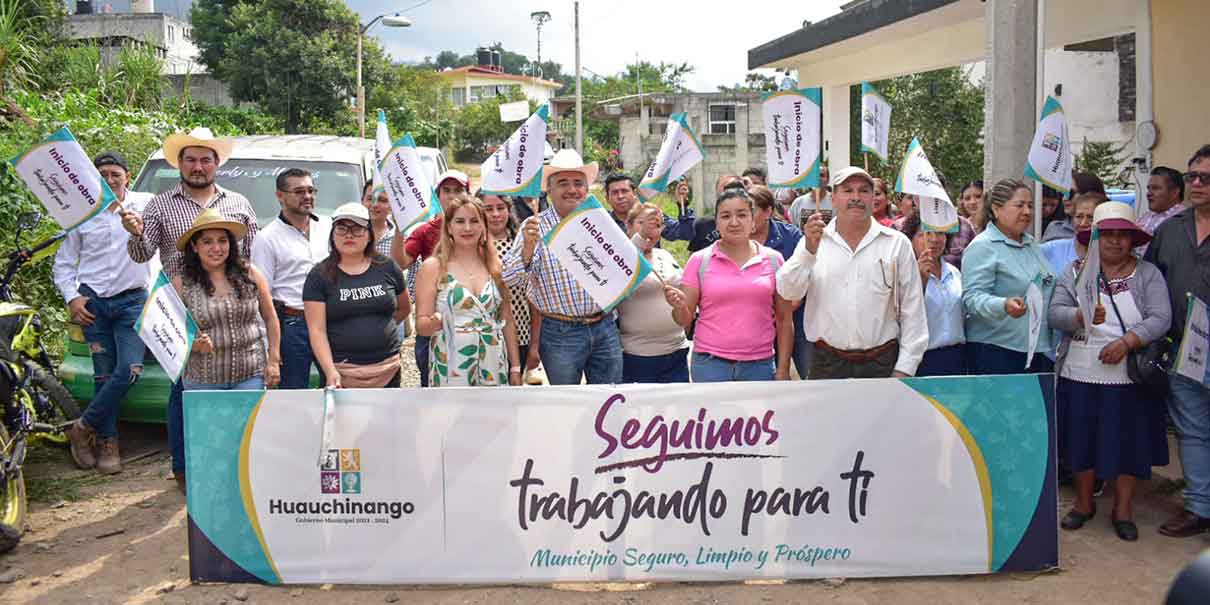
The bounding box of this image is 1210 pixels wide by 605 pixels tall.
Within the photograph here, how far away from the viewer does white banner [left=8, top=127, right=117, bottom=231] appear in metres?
5.81

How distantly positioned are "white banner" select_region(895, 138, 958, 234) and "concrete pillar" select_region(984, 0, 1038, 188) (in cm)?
132

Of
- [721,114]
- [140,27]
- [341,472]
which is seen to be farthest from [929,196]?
[140,27]

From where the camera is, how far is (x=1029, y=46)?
713 centimetres

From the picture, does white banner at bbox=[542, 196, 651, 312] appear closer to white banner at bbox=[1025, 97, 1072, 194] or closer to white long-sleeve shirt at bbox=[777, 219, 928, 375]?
white long-sleeve shirt at bbox=[777, 219, 928, 375]

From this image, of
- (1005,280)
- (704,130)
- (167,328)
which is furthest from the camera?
(704,130)

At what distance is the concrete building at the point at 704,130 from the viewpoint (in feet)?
94.0

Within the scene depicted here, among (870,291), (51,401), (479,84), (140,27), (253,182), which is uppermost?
(479,84)

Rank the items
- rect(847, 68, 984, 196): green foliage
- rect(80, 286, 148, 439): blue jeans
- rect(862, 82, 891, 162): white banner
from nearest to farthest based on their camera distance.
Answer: rect(80, 286, 148, 439): blue jeans, rect(862, 82, 891, 162): white banner, rect(847, 68, 984, 196): green foliage

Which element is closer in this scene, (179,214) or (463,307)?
(463,307)

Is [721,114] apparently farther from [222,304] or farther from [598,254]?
[598,254]

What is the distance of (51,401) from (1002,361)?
5917mm

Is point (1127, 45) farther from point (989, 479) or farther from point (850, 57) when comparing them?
point (989, 479)

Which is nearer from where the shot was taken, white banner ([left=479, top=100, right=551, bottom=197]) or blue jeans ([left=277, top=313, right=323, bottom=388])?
white banner ([left=479, top=100, right=551, bottom=197])

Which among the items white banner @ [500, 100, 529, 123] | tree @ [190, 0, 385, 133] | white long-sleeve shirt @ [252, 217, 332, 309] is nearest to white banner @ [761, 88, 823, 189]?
white long-sleeve shirt @ [252, 217, 332, 309]
